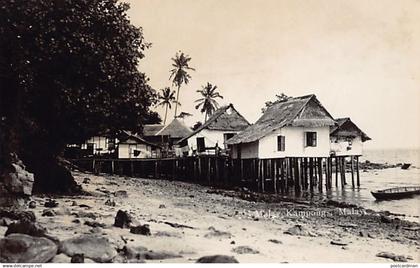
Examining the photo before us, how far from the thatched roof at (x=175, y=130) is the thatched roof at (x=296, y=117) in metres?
9.21

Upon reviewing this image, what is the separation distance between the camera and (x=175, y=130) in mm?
27219

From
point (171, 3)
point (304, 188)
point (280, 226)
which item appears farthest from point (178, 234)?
point (304, 188)

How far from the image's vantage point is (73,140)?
9.46 metres

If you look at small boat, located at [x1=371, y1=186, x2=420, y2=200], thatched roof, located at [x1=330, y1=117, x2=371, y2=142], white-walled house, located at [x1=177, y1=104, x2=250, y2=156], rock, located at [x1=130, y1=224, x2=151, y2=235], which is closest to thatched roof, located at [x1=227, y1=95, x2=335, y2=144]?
thatched roof, located at [x1=330, y1=117, x2=371, y2=142]

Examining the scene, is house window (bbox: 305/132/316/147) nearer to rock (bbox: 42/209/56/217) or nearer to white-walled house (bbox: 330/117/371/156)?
white-walled house (bbox: 330/117/371/156)

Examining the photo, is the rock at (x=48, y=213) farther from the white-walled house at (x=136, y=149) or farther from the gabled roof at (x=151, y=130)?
the gabled roof at (x=151, y=130)

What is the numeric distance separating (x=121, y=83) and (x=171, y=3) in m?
2.37

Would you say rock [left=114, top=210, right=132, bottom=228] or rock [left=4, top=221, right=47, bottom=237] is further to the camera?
rock [left=114, top=210, right=132, bottom=228]

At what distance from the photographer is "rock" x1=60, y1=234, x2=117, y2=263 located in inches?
181

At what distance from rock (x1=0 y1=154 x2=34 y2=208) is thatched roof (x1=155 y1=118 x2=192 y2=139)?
2054 cm

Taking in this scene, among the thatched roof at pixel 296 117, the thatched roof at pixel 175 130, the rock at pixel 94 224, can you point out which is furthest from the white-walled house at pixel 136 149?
the rock at pixel 94 224

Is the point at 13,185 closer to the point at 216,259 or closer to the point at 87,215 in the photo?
the point at 87,215

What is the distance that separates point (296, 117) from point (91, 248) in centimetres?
1297

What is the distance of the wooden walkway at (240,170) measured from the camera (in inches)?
701
